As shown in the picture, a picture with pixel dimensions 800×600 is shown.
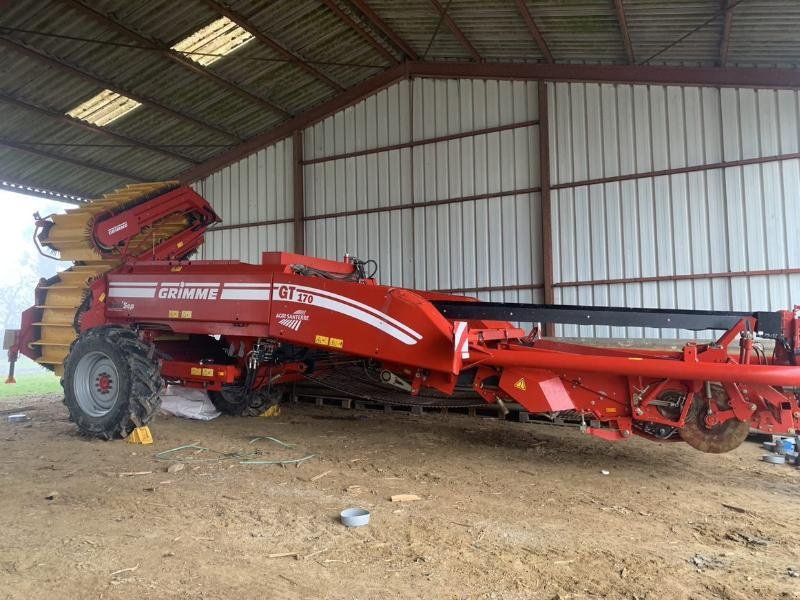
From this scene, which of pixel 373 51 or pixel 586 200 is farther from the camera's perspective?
pixel 373 51

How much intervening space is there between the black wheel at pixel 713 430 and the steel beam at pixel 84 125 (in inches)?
460

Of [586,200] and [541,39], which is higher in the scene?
[541,39]

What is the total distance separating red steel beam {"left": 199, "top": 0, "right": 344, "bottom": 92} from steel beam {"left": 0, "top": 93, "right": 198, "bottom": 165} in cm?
406

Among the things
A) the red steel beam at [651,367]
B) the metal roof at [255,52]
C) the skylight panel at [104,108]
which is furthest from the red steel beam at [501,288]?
the skylight panel at [104,108]

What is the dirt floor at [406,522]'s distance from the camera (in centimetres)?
266

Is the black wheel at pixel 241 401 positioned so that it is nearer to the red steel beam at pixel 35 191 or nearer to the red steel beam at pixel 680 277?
the red steel beam at pixel 680 277

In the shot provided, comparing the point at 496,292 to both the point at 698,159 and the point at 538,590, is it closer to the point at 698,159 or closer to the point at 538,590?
the point at 698,159

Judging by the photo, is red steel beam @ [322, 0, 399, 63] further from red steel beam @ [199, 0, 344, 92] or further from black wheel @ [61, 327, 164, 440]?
black wheel @ [61, 327, 164, 440]

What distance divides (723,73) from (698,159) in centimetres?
135

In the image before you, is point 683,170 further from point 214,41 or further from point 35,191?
point 35,191

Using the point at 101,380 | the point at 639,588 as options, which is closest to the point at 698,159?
the point at 639,588

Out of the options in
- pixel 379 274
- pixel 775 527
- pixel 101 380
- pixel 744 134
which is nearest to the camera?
pixel 775 527

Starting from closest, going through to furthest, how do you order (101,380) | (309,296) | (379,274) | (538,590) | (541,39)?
(538,590)
(309,296)
(101,380)
(541,39)
(379,274)

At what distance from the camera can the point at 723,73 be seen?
9.17 m
